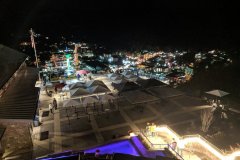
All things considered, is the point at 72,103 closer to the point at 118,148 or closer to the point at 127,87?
the point at 127,87

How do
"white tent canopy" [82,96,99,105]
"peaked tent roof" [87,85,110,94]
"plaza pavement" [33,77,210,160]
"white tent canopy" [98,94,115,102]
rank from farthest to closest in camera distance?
1. "peaked tent roof" [87,85,110,94]
2. "white tent canopy" [98,94,115,102]
3. "white tent canopy" [82,96,99,105]
4. "plaza pavement" [33,77,210,160]

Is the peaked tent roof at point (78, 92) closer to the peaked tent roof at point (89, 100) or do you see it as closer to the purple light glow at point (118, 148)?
the peaked tent roof at point (89, 100)

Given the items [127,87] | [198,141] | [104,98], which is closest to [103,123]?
[104,98]

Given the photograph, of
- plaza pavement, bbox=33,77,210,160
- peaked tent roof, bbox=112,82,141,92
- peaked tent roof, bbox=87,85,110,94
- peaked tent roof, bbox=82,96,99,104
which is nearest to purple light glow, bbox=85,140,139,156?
plaza pavement, bbox=33,77,210,160

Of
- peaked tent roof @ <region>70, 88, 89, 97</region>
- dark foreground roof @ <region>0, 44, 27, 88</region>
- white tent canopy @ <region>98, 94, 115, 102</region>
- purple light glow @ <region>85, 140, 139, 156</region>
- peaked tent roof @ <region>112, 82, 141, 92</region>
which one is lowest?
purple light glow @ <region>85, 140, 139, 156</region>

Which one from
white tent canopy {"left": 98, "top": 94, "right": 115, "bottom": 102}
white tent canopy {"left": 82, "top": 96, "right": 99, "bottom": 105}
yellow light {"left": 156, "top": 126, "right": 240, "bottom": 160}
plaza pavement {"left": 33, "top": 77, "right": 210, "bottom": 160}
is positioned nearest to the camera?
yellow light {"left": 156, "top": 126, "right": 240, "bottom": 160}

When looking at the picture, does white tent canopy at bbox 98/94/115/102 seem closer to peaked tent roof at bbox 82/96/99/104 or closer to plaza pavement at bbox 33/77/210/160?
peaked tent roof at bbox 82/96/99/104

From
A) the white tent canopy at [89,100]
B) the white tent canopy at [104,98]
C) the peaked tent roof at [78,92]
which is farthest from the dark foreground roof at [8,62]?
the white tent canopy at [104,98]
